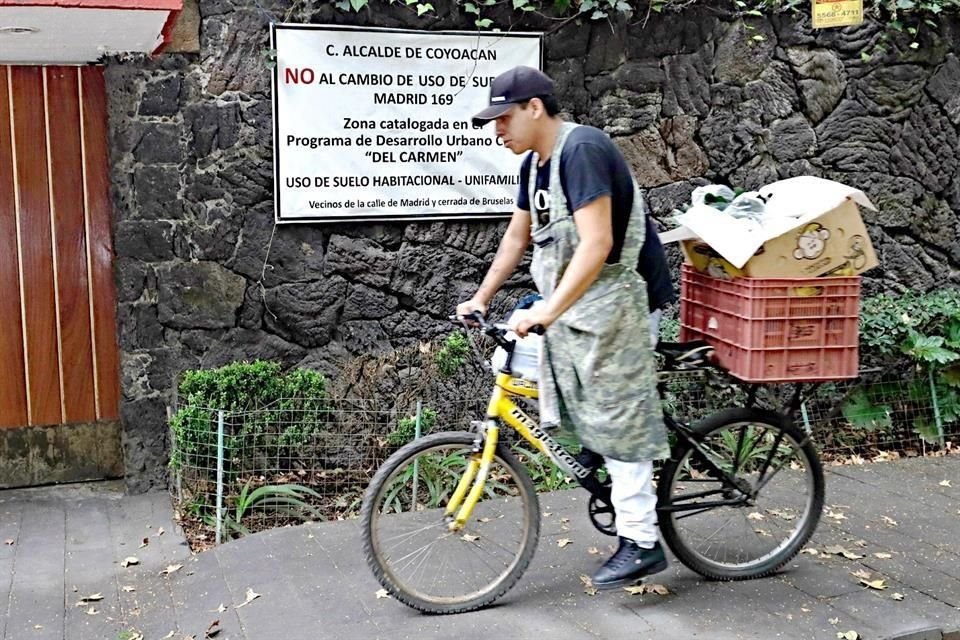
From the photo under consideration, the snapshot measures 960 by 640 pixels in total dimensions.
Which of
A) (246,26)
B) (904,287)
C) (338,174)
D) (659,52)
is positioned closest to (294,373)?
(338,174)

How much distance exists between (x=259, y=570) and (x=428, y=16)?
3433 millimetres

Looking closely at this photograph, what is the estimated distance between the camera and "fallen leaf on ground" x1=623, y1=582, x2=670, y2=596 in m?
4.22

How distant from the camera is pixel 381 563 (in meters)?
3.92

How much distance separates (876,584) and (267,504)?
3.07 m

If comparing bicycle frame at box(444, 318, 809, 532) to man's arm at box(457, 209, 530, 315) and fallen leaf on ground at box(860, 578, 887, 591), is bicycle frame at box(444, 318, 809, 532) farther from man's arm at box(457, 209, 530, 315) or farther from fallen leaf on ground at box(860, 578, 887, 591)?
fallen leaf on ground at box(860, 578, 887, 591)

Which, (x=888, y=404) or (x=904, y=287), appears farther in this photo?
(x=904, y=287)

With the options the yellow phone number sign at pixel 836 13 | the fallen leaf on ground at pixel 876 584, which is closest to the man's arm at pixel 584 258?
the fallen leaf on ground at pixel 876 584

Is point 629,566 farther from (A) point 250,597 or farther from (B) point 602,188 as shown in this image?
(A) point 250,597

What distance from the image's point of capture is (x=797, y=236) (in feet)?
13.1

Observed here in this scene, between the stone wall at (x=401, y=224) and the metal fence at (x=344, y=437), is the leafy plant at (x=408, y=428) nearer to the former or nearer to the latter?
the metal fence at (x=344, y=437)

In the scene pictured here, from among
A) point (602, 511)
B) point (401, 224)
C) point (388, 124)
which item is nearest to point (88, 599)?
point (602, 511)

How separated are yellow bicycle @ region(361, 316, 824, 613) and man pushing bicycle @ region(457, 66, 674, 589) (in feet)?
0.57

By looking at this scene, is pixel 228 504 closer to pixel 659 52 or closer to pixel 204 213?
pixel 204 213

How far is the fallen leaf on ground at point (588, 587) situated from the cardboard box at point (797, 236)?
1.41 metres
